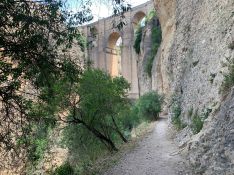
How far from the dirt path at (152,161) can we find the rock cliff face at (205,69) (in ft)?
2.16

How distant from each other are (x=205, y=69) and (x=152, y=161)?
3909mm

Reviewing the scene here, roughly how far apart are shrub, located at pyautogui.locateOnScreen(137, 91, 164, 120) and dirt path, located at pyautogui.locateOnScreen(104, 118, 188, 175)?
34.9ft

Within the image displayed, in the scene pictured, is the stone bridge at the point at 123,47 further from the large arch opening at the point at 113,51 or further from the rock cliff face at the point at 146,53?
the rock cliff face at the point at 146,53

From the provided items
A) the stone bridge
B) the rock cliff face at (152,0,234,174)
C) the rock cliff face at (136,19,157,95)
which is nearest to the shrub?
the rock cliff face at (152,0,234,174)

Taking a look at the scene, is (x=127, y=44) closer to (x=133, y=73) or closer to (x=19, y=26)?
(x=133, y=73)

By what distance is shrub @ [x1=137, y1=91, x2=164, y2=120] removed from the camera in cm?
2673

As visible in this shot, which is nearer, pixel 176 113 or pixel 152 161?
pixel 152 161

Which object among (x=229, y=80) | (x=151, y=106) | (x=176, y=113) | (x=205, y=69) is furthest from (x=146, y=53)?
(x=229, y=80)

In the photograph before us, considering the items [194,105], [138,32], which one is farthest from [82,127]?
[138,32]

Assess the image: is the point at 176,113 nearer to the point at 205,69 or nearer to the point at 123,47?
the point at 205,69

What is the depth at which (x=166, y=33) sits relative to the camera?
1029 inches

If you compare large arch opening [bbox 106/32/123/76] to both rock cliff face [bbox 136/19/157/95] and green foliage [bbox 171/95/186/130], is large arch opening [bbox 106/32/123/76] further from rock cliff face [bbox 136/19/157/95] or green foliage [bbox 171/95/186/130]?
green foliage [bbox 171/95/186/130]

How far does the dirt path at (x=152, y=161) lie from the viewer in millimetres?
10523

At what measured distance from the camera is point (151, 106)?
2670 centimetres
